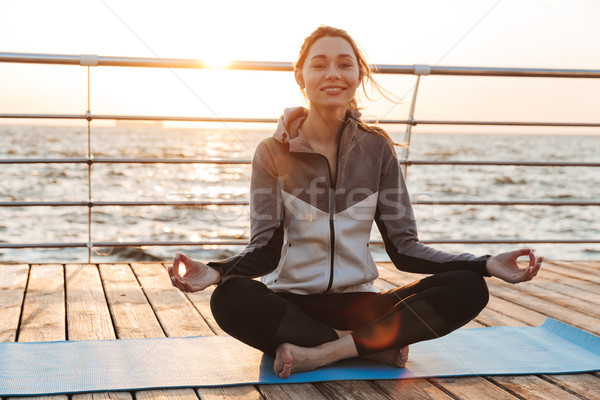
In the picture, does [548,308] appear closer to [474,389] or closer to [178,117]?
[474,389]

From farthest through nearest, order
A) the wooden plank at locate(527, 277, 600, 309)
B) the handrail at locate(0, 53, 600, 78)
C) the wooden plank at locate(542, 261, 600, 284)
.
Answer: the wooden plank at locate(542, 261, 600, 284)
the handrail at locate(0, 53, 600, 78)
the wooden plank at locate(527, 277, 600, 309)

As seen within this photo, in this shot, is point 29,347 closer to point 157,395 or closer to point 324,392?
point 157,395

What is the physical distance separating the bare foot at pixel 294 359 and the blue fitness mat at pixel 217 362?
0.8 inches

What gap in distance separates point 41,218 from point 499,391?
383 inches

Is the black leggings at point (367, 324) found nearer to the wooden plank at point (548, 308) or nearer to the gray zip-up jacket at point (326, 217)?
the gray zip-up jacket at point (326, 217)

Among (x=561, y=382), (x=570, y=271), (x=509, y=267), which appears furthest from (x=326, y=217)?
(x=570, y=271)

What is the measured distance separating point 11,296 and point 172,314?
2.18 feet

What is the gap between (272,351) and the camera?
5.34ft

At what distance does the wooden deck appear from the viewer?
1.47 m

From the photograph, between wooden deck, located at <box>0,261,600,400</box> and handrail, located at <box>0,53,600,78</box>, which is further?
handrail, located at <box>0,53,600,78</box>

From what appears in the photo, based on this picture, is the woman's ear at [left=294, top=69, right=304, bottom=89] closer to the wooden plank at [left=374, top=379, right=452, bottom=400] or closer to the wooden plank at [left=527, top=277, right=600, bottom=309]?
the wooden plank at [left=374, top=379, right=452, bottom=400]

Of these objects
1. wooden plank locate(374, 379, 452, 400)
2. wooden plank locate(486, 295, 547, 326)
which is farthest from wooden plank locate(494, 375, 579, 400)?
wooden plank locate(486, 295, 547, 326)

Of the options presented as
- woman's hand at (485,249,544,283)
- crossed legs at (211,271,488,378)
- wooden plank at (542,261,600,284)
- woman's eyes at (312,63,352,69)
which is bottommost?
wooden plank at (542,261,600,284)

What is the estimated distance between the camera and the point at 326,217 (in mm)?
1761
